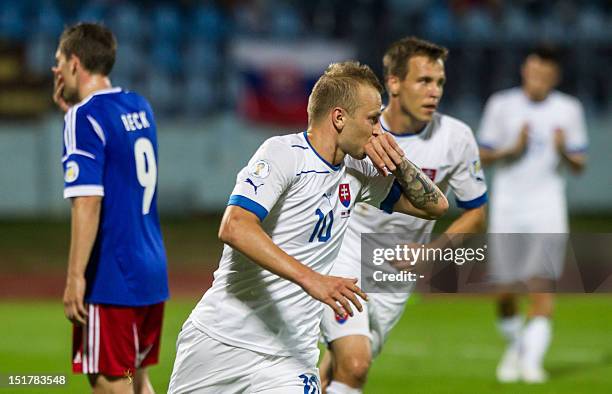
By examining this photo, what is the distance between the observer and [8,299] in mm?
14477

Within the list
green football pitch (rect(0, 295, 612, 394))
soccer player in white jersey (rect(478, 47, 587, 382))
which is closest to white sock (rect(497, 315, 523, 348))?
soccer player in white jersey (rect(478, 47, 587, 382))

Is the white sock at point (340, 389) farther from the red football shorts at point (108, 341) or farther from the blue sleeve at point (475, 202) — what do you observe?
the blue sleeve at point (475, 202)

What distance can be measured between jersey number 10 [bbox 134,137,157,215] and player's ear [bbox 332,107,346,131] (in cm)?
132

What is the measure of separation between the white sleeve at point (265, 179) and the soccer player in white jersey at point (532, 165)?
16.9 feet

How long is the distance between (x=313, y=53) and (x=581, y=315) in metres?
8.27

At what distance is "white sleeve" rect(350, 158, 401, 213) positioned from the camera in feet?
18.0

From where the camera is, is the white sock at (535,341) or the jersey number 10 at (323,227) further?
the white sock at (535,341)

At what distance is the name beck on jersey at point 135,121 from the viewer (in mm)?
5940

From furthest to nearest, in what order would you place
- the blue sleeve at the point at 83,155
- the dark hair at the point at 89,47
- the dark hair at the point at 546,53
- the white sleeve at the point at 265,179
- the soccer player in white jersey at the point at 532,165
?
the soccer player in white jersey at the point at 532,165 → the dark hair at the point at 546,53 → the dark hair at the point at 89,47 → the blue sleeve at the point at 83,155 → the white sleeve at the point at 265,179

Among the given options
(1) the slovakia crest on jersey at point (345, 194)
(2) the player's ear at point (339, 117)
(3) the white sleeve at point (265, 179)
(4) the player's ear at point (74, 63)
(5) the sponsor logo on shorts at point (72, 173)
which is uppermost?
(4) the player's ear at point (74, 63)

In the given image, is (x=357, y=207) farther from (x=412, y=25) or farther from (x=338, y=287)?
(x=412, y=25)

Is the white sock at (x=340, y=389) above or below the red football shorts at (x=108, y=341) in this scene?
below

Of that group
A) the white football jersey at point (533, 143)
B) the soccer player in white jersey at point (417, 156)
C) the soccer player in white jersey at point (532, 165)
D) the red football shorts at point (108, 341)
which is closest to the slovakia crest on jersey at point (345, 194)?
the red football shorts at point (108, 341)

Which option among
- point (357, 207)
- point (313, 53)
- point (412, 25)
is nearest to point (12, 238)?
point (313, 53)
